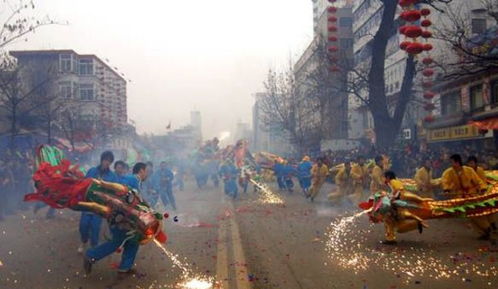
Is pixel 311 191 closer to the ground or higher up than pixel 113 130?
closer to the ground

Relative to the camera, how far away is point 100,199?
6.62 meters

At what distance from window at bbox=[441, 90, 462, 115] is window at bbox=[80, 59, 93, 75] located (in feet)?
139

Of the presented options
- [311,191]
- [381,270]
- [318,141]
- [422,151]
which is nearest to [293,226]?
[381,270]

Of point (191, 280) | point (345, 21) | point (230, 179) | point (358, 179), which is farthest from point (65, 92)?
point (345, 21)

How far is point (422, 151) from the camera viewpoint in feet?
72.9

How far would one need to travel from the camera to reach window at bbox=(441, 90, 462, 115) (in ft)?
89.2

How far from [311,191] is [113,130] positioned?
22773 millimetres

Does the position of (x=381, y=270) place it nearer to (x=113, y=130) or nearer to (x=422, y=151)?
(x=422, y=151)

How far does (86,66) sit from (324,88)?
34015 millimetres

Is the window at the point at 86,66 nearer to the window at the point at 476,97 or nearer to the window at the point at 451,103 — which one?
the window at the point at 451,103

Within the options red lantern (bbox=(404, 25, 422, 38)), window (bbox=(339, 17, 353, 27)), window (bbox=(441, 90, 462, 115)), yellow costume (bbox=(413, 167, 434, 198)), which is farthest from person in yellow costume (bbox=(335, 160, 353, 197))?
window (bbox=(339, 17, 353, 27))

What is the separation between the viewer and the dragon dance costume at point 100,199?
661 cm

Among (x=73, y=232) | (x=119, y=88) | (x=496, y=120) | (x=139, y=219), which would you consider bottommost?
(x=73, y=232)

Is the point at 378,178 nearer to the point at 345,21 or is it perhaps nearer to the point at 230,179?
the point at 230,179
